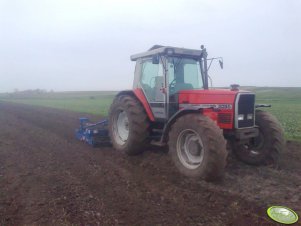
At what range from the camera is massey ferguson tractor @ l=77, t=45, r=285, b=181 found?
6.00 meters

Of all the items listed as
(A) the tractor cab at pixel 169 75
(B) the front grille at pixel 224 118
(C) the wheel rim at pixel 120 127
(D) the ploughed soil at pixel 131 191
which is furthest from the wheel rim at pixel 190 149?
(C) the wheel rim at pixel 120 127

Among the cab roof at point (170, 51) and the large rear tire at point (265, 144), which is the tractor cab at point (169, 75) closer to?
the cab roof at point (170, 51)

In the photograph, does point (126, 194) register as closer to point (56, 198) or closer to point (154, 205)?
point (154, 205)

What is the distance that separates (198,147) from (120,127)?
3140 mm

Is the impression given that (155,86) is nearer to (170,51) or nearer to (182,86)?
(182,86)

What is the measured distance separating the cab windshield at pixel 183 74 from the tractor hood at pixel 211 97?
34 centimetres

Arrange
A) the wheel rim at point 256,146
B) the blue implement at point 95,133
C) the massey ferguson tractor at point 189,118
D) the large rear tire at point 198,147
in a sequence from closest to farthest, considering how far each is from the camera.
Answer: the large rear tire at point 198,147 → the massey ferguson tractor at point 189,118 → the wheel rim at point 256,146 → the blue implement at point 95,133

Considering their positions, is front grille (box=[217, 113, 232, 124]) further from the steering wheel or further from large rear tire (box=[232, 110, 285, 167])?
the steering wheel

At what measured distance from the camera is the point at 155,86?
25.4 feet

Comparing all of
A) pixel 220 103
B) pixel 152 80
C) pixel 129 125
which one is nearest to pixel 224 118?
pixel 220 103

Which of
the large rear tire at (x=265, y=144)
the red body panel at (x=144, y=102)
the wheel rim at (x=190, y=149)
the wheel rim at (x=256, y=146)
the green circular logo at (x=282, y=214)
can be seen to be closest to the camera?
the green circular logo at (x=282, y=214)

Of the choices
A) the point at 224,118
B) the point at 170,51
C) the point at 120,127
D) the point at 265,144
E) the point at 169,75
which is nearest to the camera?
the point at 224,118

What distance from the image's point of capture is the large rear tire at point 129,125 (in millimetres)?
7637

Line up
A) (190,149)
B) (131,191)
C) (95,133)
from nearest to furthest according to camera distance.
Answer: (131,191) < (190,149) < (95,133)
